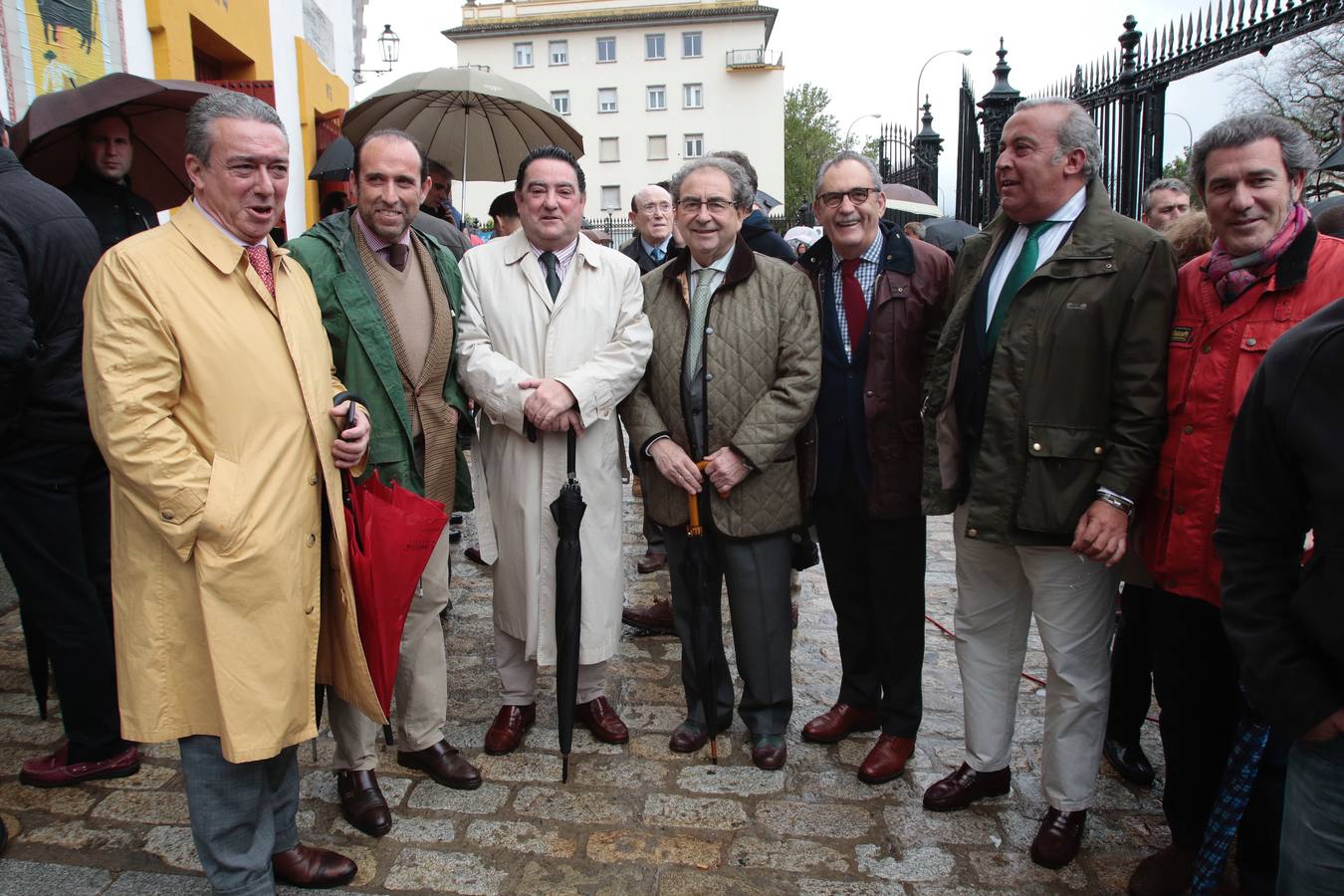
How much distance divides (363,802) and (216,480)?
140 centimetres

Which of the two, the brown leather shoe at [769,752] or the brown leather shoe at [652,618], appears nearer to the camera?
the brown leather shoe at [769,752]

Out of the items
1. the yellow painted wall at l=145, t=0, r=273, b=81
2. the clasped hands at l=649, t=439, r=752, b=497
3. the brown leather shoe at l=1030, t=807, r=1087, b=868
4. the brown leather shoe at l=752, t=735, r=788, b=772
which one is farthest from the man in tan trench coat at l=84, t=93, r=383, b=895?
the yellow painted wall at l=145, t=0, r=273, b=81

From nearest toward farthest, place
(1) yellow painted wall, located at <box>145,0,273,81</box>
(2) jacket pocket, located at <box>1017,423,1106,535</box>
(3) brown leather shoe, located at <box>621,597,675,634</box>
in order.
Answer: (2) jacket pocket, located at <box>1017,423,1106,535</box> < (3) brown leather shoe, located at <box>621,597,675,634</box> < (1) yellow painted wall, located at <box>145,0,273,81</box>

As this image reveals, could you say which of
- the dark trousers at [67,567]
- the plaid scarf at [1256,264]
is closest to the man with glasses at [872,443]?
the plaid scarf at [1256,264]

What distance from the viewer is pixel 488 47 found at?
56.9 meters

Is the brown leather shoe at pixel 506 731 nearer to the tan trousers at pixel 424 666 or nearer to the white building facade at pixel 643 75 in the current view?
the tan trousers at pixel 424 666

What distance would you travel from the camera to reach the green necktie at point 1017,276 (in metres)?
3.06

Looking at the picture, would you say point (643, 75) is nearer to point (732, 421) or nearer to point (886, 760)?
point (732, 421)

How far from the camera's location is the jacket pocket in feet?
9.49

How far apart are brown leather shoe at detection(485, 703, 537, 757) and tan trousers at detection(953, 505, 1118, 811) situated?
184cm

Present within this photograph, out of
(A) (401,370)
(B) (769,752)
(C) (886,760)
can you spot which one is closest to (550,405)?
(A) (401,370)

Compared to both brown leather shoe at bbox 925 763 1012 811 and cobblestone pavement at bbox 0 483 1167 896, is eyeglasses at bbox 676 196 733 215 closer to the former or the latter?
cobblestone pavement at bbox 0 483 1167 896

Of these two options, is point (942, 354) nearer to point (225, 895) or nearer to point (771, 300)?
point (771, 300)

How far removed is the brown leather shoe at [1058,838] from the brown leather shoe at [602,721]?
1607 millimetres
